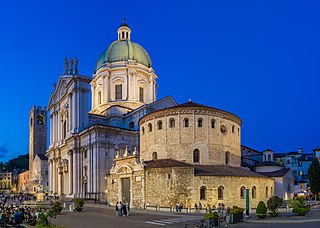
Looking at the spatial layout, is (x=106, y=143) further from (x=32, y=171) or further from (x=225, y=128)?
(x=32, y=171)

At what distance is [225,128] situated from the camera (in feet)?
153

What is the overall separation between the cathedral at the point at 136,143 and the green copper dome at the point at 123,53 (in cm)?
17

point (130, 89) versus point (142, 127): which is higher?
point (130, 89)

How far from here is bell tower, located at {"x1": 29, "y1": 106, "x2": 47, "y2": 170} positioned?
130 m

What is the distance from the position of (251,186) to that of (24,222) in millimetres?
25052

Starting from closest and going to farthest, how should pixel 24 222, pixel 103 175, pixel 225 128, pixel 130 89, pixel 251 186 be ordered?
pixel 24 222, pixel 251 186, pixel 225 128, pixel 103 175, pixel 130 89

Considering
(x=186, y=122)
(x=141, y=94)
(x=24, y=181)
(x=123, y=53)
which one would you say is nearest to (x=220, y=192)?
(x=186, y=122)

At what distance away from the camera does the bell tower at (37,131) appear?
13000 centimetres

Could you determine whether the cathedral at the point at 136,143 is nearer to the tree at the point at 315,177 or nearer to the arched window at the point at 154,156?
the arched window at the point at 154,156

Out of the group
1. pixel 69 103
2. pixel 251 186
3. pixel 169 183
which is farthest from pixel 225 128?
pixel 69 103

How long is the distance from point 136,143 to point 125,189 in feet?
65.5

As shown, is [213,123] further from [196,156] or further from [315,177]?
[315,177]

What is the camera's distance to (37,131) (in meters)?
131

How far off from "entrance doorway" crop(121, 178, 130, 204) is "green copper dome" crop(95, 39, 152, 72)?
115ft
